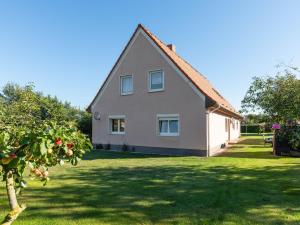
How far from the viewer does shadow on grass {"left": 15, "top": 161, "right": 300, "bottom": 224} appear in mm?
5055

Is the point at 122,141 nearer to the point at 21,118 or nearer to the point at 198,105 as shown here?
the point at 198,105

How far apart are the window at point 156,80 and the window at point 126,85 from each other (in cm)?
172

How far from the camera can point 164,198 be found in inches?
250

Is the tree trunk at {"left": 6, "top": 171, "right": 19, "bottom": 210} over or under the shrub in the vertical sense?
over

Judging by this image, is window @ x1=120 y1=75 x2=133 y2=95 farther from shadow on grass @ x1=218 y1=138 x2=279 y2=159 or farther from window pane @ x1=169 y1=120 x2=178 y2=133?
shadow on grass @ x1=218 y1=138 x2=279 y2=159

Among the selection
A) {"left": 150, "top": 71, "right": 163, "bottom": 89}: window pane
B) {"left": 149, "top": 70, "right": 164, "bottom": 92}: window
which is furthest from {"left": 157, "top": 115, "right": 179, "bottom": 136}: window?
{"left": 150, "top": 71, "right": 163, "bottom": 89}: window pane

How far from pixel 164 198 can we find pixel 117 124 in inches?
531

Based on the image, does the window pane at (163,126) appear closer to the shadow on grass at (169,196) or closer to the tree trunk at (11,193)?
the shadow on grass at (169,196)

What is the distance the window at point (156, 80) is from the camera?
17.1 m

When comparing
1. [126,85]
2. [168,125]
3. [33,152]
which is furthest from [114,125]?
[33,152]

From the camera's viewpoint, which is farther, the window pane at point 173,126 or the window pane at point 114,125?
the window pane at point 114,125

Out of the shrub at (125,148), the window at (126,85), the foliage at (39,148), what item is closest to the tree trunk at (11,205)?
the foliage at (39,148)

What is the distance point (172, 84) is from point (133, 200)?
438 inches

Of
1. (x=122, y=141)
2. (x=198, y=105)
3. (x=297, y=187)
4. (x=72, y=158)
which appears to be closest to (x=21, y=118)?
(x=72, y=158)
